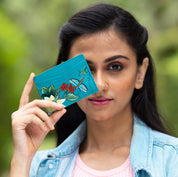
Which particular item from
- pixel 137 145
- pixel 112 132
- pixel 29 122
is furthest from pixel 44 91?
pixel 137 145

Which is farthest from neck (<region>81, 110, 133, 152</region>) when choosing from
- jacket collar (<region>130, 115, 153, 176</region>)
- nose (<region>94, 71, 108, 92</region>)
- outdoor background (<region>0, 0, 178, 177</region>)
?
outdoor background (<region>0, 0, 178, 177</region>)

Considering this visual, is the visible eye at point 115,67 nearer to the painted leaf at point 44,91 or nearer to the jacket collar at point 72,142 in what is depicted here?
the painted leaf at point 44,91

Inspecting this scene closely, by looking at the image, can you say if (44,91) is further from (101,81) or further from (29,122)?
(101,81)

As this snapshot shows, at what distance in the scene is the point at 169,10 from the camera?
28.1 feet

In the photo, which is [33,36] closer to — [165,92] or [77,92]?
[165,92]

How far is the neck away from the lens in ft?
7.62

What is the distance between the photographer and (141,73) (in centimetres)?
232

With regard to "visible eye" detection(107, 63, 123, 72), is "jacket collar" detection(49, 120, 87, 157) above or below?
below

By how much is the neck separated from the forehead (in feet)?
1.65

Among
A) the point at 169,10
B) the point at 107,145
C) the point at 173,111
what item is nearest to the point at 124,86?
the point at 107,145

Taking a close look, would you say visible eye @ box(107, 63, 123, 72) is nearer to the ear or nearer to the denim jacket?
the ear

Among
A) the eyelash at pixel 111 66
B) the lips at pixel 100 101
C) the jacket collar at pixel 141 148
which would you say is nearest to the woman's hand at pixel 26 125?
the lips at pixel 100 101

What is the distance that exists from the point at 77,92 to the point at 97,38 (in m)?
0.40

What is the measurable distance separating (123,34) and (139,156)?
85 centimetres
